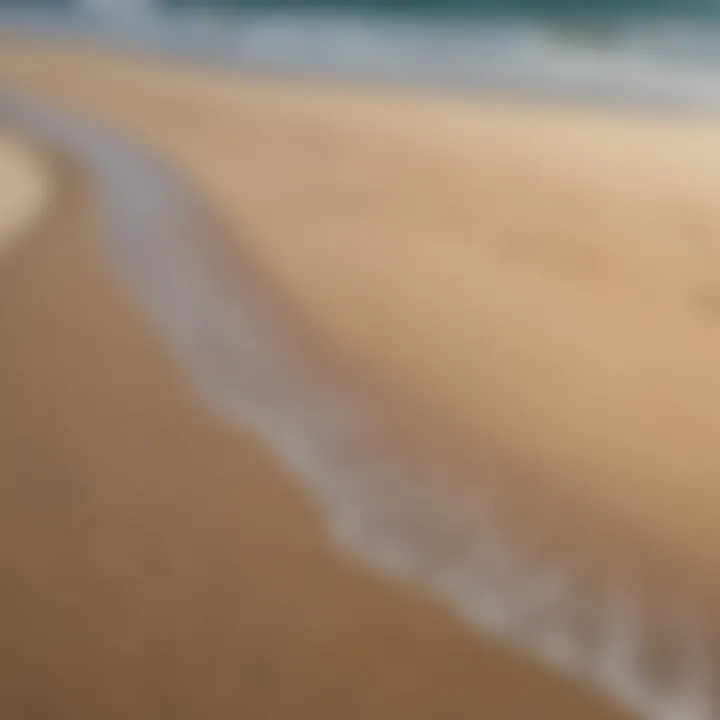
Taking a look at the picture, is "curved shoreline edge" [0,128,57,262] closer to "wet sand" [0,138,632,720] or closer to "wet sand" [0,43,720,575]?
"wet sand" [0,43,720,575]

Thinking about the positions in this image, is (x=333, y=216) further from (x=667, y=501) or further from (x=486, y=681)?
(x=486, y=681)

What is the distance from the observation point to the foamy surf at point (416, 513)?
2.07m

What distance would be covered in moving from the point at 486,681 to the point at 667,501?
2.37ft

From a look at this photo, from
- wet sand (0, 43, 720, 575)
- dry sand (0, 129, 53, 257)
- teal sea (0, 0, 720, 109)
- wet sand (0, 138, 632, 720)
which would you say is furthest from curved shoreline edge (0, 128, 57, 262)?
teal sea (0, 0, 720, 109)

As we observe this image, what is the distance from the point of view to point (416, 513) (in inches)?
96.4

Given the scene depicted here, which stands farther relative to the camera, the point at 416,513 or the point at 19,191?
the point at 19,191

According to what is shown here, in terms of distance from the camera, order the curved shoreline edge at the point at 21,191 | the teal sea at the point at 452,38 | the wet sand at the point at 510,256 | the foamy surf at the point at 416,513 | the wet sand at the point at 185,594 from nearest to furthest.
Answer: the wet sand at the point at 185,594
the foamy surf at the point at 416,513
the wet sand at the point at 510,256
the curved shoreline edge at the point at 21,191
the teal sea at the point at 452,38

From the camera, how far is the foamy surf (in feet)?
6.78

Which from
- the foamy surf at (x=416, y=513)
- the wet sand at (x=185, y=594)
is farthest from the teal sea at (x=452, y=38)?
the wet sand at (x=185, y=594)

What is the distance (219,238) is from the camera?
3.85 meters

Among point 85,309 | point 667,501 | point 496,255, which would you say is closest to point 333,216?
point 496,255

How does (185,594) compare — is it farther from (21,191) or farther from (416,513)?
(21,191)

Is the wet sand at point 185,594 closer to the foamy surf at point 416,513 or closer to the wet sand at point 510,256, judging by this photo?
the foamy surf at point 416,513

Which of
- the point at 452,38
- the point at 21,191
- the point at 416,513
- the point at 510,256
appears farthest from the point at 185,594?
the point at 452,38
